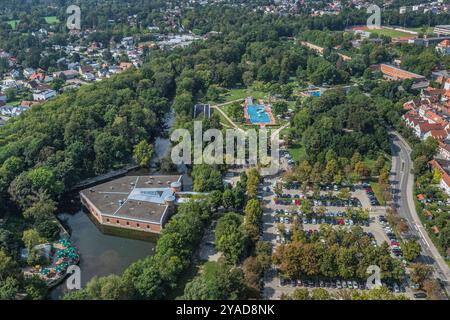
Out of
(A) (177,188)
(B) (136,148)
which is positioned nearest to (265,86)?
(B) (136,148)

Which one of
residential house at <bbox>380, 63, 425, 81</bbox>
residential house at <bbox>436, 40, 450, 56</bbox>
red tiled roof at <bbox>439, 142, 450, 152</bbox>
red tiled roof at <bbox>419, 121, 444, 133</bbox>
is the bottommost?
red tiled roof at <bbox>439, 142, 450, 152</bbox>

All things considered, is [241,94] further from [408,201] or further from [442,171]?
[408,201]

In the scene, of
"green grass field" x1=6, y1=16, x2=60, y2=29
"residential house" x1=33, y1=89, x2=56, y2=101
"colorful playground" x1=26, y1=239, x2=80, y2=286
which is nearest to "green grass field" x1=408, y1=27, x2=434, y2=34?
"residential house" x1=33, y1=89, x2=56, y2=101

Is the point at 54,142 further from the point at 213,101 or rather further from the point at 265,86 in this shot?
the point at 265,86

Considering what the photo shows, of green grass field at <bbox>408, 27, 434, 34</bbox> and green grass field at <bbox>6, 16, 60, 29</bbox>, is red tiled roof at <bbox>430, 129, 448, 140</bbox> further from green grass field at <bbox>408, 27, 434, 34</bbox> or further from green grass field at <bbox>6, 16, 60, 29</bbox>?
green grass field at <bbox>6, 16, 60, 29</bbox>

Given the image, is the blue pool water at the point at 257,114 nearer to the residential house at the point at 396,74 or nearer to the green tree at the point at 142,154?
the green tree at the point at 142,154

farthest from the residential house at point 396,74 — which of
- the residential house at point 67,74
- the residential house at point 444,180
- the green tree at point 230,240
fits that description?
the residential house at point 67,74
